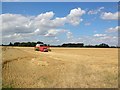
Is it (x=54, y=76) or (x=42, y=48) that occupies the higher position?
(x=42, y=48)

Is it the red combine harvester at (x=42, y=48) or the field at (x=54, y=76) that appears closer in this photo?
the field at (x=54, y=76)

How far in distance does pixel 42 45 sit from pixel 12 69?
33.2 meters

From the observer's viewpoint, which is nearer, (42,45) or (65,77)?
(65,77)

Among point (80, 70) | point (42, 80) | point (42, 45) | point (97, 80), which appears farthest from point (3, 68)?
point (42, 45)

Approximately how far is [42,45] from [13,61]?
30.8 metres

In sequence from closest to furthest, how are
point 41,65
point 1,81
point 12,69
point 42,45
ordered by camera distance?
point 1,81, point 12,69, point 41,65, point 42,45

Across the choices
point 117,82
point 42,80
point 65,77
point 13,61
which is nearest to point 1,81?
point 42,80

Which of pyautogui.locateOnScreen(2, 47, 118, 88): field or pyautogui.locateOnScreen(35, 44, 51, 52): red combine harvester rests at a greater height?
pyautogui.locateOnScreen(35, 44, 51, 52): red combine harvester

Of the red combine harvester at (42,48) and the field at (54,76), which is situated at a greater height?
the red combine harvester at (42,48)

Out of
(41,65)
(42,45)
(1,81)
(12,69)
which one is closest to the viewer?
(1,81)

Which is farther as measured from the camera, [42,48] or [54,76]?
Answer: [42,48]

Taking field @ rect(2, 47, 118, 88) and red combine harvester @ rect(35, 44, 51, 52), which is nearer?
field @ rect(2, 47, 118, 88)

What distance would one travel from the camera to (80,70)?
18.2m

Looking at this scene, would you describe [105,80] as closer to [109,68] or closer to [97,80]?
[97,80]
